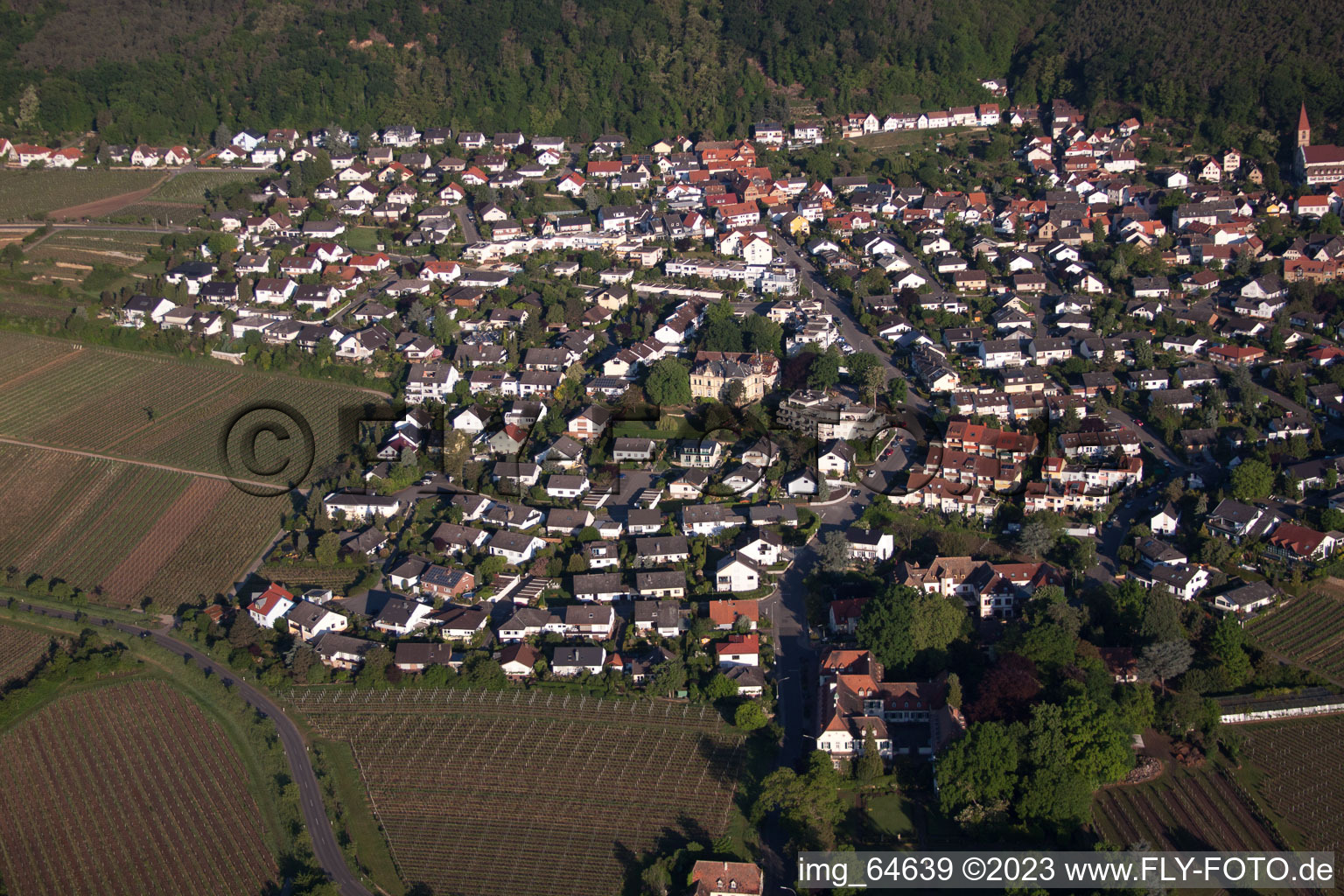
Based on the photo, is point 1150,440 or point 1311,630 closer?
point 1311,630

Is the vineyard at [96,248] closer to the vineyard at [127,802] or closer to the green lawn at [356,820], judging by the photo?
the vineyard at [127,802]

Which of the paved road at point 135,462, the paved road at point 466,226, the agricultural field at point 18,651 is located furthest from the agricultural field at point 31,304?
the agricultural field at point 18,651


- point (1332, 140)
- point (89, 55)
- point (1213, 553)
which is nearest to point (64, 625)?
point (1213, 553)

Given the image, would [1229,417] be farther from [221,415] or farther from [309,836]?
[221,415]

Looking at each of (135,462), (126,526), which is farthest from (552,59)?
(126,526)

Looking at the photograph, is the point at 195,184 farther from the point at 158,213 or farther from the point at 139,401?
the point at 139,401

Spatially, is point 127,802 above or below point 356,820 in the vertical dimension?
above

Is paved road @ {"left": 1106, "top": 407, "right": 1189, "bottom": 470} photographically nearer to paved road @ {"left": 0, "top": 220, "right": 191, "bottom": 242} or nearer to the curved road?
the curved road
